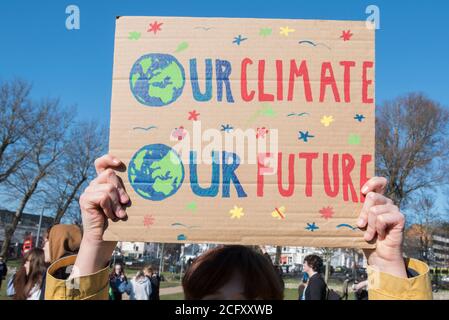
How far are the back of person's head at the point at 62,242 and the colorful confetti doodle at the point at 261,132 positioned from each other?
6.81ft

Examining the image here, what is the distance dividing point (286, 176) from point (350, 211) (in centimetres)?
32

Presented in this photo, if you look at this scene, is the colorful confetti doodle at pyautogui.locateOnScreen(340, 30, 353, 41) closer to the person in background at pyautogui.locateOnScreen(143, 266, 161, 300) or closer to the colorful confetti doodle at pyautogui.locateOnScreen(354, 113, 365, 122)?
the colorful confetti doodle at pyautogui.locateOnScreen(354, 113, 365, 122)

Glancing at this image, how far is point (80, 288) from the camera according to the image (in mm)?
1835

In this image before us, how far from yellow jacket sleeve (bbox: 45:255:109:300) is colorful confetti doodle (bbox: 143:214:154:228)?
302 mm

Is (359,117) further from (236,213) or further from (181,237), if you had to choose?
(181,237)

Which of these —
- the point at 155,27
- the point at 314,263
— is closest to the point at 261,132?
the point at 155,27

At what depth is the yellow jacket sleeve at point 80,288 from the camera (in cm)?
183

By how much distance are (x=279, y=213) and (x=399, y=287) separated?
22.5 inches

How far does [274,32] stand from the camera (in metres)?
2.29

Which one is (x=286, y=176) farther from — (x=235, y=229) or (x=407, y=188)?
(x=407, y=188)

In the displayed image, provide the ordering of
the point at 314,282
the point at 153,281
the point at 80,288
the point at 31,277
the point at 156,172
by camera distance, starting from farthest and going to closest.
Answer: the point at 153,281, the point at 314,282, the point at 31,277, the point at 156,172, the point at 80,288
